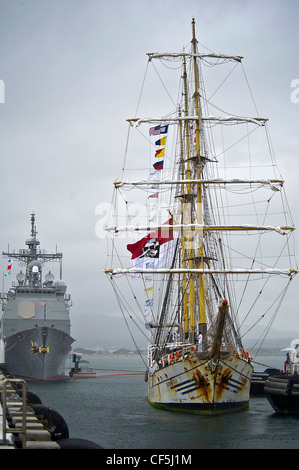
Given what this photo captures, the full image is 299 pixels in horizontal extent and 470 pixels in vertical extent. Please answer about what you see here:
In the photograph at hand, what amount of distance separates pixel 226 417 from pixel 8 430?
838 inches

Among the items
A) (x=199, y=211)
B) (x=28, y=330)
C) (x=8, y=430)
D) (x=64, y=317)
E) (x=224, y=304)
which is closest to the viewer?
(x=8, y=430)

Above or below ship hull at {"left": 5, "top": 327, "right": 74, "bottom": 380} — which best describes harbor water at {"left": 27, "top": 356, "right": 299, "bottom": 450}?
below


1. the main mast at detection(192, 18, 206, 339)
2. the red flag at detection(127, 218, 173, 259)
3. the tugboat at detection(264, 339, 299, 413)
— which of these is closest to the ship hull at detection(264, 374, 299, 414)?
the tugboat at detection(264, 339, 299, 413)

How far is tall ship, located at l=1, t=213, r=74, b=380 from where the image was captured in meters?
66.6

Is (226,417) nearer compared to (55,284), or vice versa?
(226,417)

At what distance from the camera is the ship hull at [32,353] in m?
66.4

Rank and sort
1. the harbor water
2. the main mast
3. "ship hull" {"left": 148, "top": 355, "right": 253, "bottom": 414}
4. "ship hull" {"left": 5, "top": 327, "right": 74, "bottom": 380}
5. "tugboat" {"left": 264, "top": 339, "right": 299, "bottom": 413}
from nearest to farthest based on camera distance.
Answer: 1. the harbor water
2. "ship hull" {"left": 148, "top": 355, "right": 253, "bottom": 414}
3. "tugboat" {"left": 264, "top": 339, "right": 299, "bottom": 413}
4. the main mast
5. "ship hull" {"left": 5, "top": 327, "right": 74, "bottom": 380}

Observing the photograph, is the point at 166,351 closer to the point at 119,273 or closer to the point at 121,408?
the point at 121,408

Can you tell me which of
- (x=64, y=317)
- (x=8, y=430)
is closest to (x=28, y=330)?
(x=64, y=317)

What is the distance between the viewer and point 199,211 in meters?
38.5

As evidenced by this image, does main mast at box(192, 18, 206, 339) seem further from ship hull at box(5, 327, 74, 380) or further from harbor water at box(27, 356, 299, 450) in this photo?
ship hull at box(5, 327, 74, 380)

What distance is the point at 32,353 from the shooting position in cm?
6650

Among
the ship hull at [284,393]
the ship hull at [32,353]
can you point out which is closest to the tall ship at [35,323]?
the ship hull at [32,353]

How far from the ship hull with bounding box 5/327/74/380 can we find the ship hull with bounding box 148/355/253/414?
3353 cm
